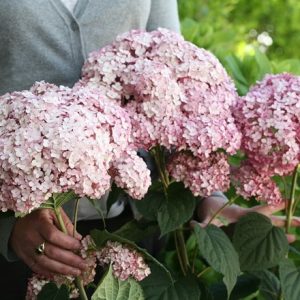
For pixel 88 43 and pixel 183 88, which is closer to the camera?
pixel 183 88

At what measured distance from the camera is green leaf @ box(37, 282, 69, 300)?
1.02 metres

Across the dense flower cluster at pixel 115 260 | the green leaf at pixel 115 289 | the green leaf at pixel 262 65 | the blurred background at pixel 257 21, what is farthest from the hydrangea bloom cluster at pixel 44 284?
the blurred background at pixel 257 21

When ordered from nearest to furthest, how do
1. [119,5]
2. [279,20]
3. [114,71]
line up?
[114,71] → [119,5] → [279,20]

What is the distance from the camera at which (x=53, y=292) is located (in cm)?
103

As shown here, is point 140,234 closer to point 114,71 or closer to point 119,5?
point 114,71

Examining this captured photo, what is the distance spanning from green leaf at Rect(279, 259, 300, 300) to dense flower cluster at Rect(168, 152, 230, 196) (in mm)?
193

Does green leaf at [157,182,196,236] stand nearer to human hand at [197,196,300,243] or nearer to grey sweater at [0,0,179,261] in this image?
human hand at [197,196,300,243]

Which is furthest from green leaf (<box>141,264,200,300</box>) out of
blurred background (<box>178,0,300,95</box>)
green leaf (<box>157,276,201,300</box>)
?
blurred background (<box>178,0,300,95</box>)

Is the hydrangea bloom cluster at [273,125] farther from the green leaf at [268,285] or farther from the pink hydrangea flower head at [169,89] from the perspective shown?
the green leaf at [268,285]

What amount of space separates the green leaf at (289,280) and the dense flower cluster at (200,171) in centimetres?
19

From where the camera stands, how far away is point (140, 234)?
1.10 metres

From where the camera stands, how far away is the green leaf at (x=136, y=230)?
1094 mm

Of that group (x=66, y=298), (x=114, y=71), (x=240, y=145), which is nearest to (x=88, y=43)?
(x=114, y=71)

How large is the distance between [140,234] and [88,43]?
36 centimetres
